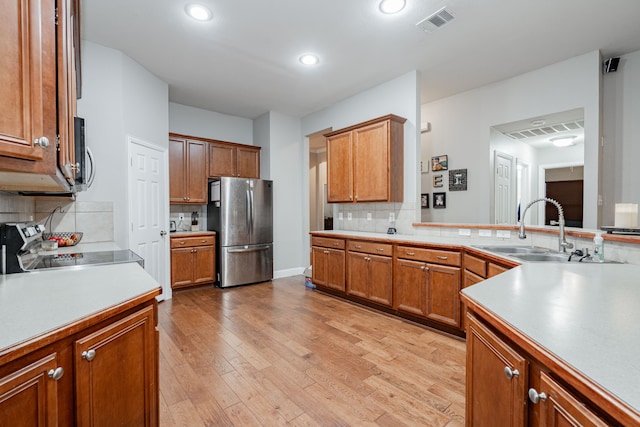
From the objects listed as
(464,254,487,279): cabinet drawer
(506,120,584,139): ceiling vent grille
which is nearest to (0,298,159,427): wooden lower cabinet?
(464,254,487,279): cabinet drawer

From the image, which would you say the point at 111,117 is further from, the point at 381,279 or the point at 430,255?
the point at 430,255

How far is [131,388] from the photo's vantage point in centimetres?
115

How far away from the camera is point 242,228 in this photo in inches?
177

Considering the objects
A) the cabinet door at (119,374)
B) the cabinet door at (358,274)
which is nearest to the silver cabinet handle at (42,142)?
the cabinet door at (119,374)

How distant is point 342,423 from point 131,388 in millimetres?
1085

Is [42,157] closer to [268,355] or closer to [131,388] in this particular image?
[131,388]

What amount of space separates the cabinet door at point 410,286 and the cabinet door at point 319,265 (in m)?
1.14

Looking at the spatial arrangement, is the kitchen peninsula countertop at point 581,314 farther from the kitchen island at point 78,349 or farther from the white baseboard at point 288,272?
the white baseboard at point 288,272

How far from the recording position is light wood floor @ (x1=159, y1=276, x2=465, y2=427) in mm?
1693

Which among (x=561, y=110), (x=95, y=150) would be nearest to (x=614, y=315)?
(x=561, y=110)

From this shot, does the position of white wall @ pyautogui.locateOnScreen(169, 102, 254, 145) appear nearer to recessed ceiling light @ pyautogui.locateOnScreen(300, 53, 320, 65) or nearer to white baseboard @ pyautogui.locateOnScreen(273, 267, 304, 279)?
recessed ceiling light @ pyautogui.locateOnScreen(300, 53, 320, 65)

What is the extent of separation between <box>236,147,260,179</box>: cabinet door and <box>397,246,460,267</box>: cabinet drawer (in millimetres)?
3112

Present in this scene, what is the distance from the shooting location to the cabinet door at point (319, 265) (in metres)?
4.03

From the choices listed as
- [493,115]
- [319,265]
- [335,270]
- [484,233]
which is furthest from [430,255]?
[493,115]
